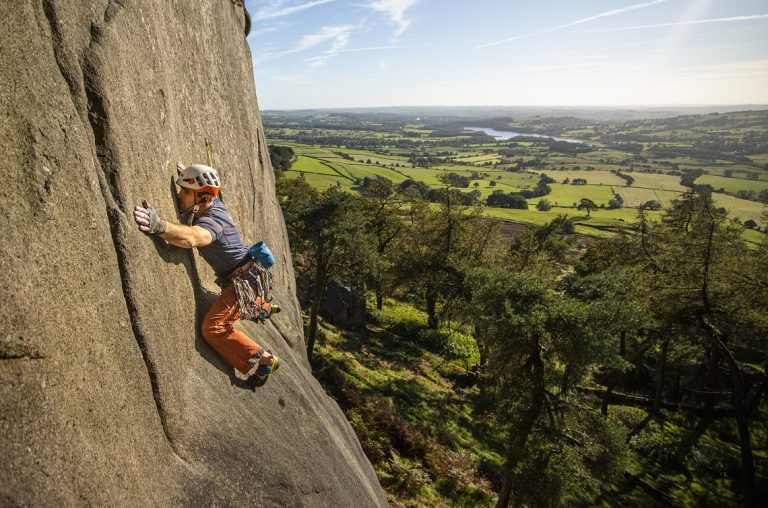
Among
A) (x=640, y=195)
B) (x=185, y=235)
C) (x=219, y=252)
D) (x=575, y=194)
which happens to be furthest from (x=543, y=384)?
(x=640, y=195)

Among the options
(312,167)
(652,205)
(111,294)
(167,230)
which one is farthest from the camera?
(312,167)

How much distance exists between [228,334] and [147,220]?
274 centimetres

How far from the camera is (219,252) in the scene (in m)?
7.09

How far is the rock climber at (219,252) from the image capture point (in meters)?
6.63

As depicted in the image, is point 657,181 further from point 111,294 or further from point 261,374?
point 111,294

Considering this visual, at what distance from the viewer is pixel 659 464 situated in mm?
27062

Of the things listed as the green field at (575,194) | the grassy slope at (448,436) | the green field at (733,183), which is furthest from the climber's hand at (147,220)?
the green field at (733,183)

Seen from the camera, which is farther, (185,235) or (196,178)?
(196,178)

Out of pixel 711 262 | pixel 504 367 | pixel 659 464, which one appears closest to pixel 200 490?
pixel 504 367

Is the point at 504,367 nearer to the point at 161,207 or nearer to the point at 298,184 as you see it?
the point at 161,207

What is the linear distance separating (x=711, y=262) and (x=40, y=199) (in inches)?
1106

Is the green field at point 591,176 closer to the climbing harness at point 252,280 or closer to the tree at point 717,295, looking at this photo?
the tree at point 717,295

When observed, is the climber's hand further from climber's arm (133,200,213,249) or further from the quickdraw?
the quickdraw

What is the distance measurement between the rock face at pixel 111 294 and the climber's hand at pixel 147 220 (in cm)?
13
